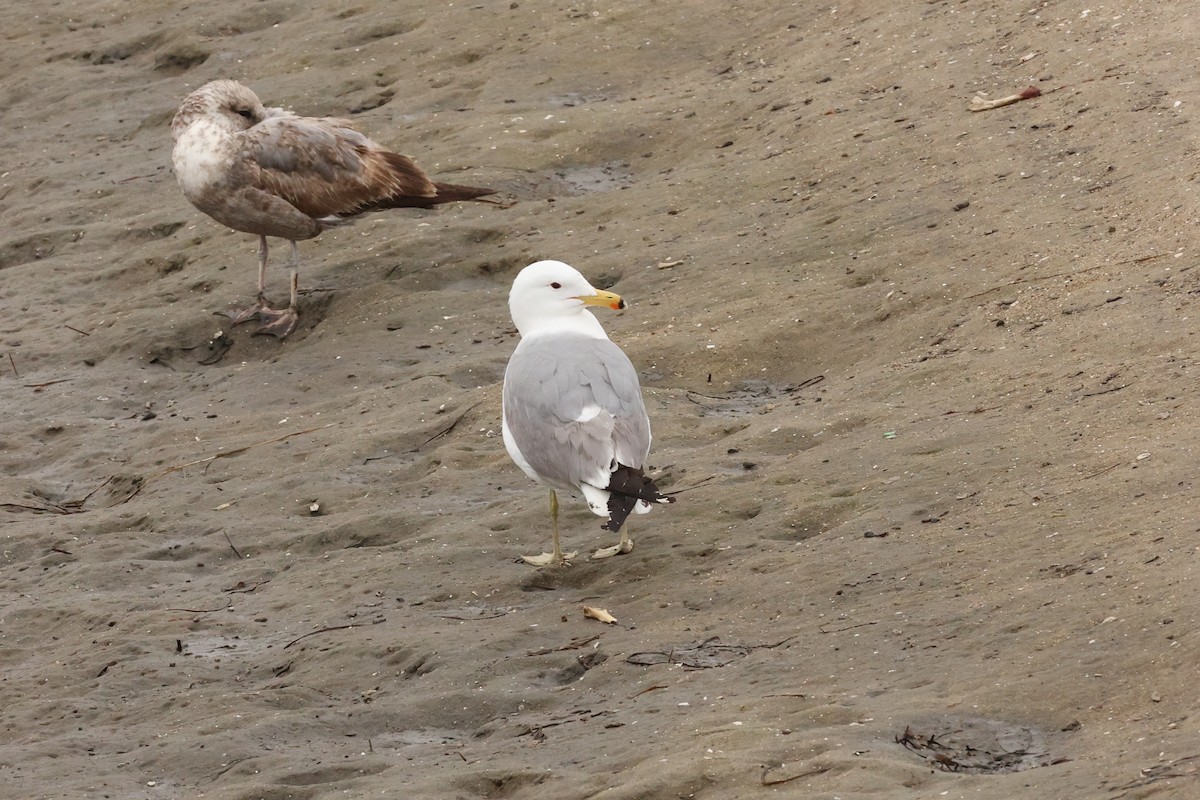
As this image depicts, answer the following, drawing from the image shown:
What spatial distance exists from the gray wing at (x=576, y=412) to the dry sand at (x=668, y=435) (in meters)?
0.45

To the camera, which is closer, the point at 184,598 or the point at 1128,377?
the point at 1128,377

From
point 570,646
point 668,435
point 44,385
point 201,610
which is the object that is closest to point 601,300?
point 668,435

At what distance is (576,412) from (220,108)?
4422 millimetres

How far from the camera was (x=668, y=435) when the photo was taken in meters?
6.97

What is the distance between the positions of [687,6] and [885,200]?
3624 millimetres

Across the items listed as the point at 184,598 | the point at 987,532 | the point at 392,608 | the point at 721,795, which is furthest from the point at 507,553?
the point at 721,795

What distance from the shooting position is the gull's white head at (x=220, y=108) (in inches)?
369

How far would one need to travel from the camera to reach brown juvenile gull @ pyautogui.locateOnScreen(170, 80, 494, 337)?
9.13m

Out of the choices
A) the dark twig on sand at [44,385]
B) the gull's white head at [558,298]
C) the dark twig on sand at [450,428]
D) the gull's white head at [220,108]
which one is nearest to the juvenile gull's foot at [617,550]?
the gull's white head at [558,298]

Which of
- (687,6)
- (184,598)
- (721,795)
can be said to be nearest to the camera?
(721,795)

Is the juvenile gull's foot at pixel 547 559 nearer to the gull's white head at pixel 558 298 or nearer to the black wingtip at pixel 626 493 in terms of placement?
the black wingtip at pixel 626 493

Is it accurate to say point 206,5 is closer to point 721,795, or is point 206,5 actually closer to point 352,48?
point 352,48

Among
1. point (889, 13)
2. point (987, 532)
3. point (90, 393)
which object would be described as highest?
point (889, 13)

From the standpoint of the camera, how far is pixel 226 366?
8.93 meters
